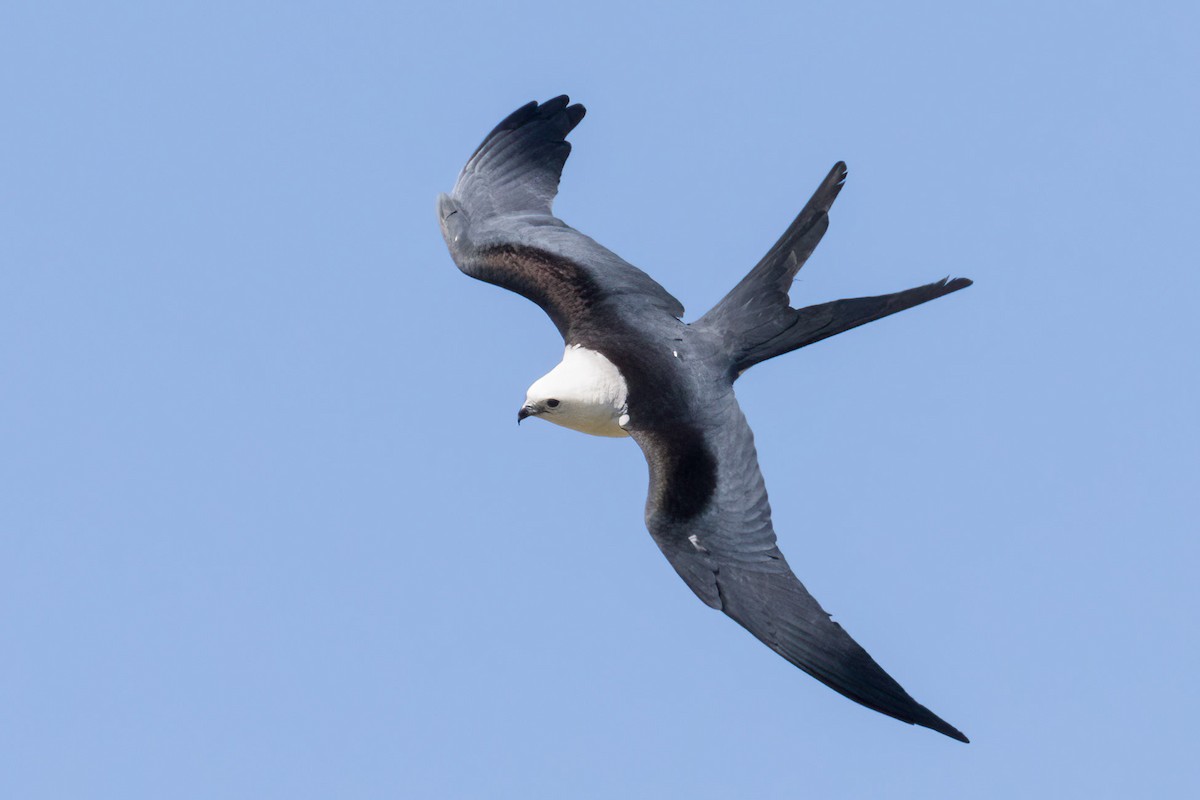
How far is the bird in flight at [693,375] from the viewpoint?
1191cm

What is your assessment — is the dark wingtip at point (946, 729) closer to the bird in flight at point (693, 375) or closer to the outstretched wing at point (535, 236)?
the bird in flight at point (693, 375)

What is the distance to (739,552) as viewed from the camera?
12.3 m

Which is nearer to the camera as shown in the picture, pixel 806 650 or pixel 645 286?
pixel 806 650

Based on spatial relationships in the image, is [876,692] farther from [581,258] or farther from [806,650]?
[581,258]

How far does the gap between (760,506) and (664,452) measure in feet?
2.31

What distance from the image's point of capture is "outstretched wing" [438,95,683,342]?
547 inches

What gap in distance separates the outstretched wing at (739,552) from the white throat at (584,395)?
302 millimetres

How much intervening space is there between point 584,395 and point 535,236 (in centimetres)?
179

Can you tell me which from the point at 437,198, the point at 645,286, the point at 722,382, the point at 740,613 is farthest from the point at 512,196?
the point at 740,613

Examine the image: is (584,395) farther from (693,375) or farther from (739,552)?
(739,552)

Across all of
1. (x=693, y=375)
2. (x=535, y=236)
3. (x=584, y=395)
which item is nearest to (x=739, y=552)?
(x=693, y=375)

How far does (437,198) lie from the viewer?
15039 mm

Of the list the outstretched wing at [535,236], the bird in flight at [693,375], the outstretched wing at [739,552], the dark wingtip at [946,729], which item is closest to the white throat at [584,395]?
the bird in flight at [693,375]

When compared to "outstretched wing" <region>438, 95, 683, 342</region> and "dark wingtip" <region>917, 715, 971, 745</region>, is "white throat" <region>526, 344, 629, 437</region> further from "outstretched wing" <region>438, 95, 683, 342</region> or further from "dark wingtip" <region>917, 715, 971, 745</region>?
"dark wingtip" <region>917, 715, 971, 745</region>
